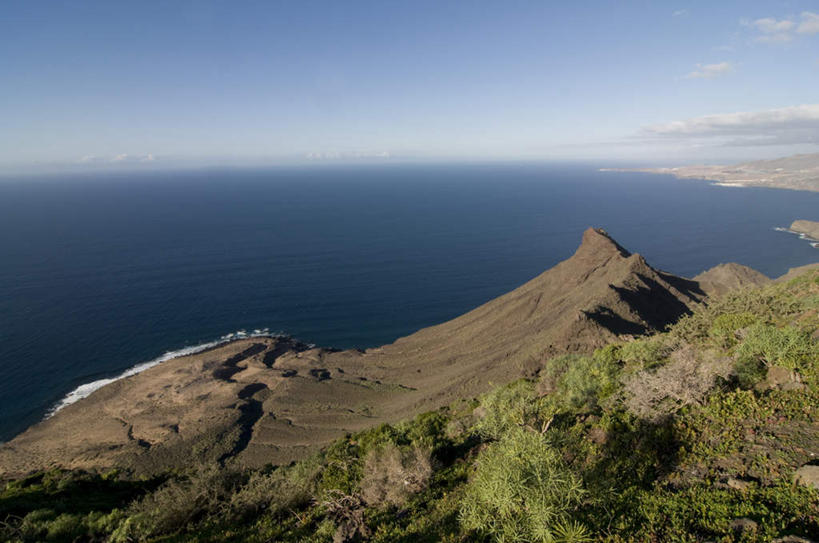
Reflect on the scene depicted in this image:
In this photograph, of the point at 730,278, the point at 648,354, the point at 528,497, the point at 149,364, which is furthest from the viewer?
the point at 730,278

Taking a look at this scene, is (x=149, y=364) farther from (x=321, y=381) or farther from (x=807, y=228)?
(x=807, y=228)

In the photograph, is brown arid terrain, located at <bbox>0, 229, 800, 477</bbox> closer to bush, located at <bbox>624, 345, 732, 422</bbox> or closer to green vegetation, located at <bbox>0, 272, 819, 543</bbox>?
green vegetation, located at <bbox>0, 272, 819, 543</bbox>

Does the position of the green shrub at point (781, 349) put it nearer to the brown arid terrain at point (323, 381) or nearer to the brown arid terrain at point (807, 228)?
the brown arid terrain at point (323, 381)

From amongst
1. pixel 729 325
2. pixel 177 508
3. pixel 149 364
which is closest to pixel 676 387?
pixel 729 325

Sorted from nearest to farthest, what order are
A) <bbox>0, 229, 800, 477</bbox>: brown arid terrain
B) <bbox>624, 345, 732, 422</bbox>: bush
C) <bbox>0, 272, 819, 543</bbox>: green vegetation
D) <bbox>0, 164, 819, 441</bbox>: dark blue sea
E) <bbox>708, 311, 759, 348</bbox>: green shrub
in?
<bbox>0, 272, 819, 543</bbox>: green vegetation → <bbox>624, 345, 732, 422</bbox>: bush → <bbox>708, 311, 759, 348</bbox>: green shrub → <bbox>0, 229, 800, 477</bbox>: brown arid terrain → <bbox>0, 164, 819, 441</bbox>: dark blue sea

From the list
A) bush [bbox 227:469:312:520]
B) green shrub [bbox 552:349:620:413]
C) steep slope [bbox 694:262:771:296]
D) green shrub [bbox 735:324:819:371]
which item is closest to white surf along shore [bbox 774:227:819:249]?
steep slope [bbox 694:262:771:296]

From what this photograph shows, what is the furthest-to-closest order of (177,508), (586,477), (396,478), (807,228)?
1. (807,228)
2. (177,508)
3. (396,478)
4. (586,477)

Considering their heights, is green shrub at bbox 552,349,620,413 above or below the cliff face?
above
